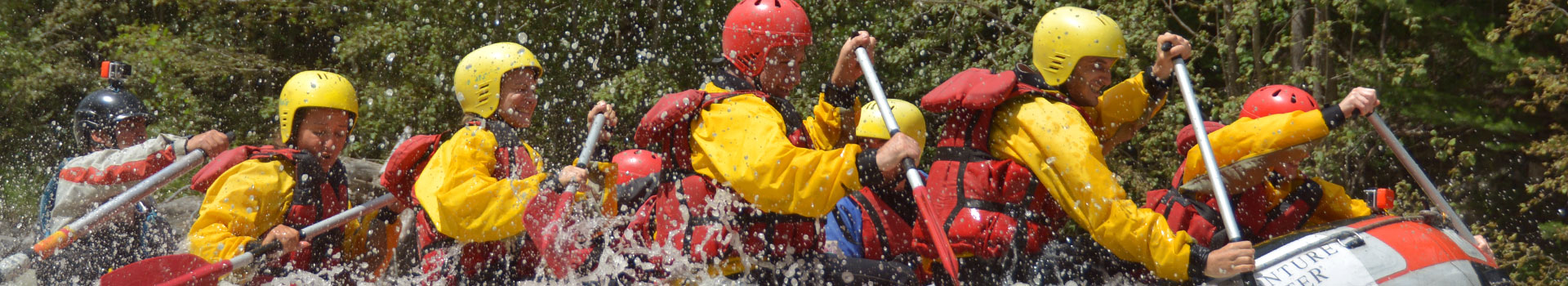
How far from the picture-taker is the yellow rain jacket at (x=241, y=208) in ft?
13.8

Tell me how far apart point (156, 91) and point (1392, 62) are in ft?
37.3

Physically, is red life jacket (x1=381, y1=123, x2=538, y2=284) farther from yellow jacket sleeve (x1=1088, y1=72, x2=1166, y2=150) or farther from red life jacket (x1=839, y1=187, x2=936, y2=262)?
yellow jacket sleeve (x1=1088, y1=72, x2=1166, y2=150)

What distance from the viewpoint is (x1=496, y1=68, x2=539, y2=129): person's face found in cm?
429

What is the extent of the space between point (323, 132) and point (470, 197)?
1314 mm

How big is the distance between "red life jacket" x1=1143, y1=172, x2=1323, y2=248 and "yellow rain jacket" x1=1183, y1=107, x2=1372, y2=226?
1.0 inches

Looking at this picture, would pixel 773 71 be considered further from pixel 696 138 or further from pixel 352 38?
pixel 352 38

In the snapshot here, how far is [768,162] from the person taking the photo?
3094mm

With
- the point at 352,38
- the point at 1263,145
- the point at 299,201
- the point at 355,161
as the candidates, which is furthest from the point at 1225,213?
the point at 352,38

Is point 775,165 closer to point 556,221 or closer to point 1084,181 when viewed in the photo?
point 1084,181

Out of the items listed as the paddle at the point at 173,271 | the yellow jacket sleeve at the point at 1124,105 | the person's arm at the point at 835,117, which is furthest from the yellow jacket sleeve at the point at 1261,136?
the paddle at the point at 173,271

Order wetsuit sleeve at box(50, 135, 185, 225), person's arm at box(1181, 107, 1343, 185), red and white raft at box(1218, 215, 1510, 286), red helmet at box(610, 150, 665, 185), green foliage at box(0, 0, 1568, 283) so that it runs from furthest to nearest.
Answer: green foliage at box(0, 0, 1568, 283)
red helmet at box(610, 150, 665, 185)
wetsuit sleeve at box(50, 135, 185, 225)
person's arm at box(1181, 107, 1343, 185)
red and white raft at box(1218, 215, 1510, 286)

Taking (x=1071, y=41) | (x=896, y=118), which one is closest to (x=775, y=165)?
(x=1071, y=41)

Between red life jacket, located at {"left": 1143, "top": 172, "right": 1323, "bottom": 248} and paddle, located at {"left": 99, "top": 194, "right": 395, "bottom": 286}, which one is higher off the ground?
red life jacket, located at {"left": 1143, "top": 172, "right": 1323, "bottom": 248}

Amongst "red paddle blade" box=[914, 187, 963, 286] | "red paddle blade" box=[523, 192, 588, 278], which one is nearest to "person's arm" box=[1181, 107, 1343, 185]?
"red paddle blade" box=[914, 187, 963, 286]
